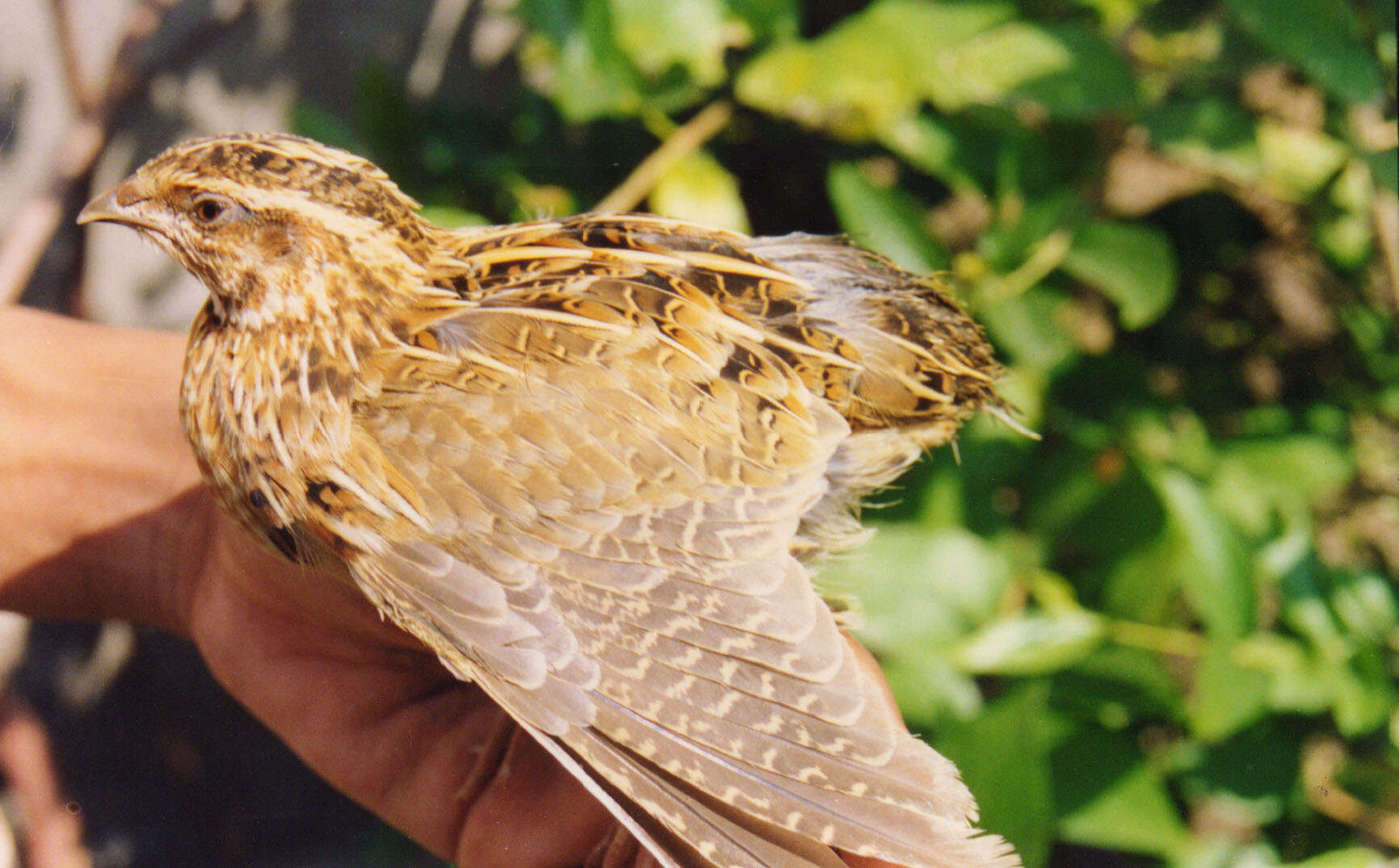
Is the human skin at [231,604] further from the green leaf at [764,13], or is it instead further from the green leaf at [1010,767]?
the green leaf at [764,13]

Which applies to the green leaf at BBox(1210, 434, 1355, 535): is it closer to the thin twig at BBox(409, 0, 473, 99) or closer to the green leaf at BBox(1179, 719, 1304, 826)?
the green leaf at BBox(1179, 719, 1304, 826)

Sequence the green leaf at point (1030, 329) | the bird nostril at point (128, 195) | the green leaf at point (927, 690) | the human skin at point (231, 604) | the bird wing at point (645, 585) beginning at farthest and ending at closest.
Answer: the green leaf at point (1030, 329) < the green leaf at point (927, 690) < the human skin at point (231, 604) < the bird nostril at point (128, 195) < the bird wing at point (645, 585)

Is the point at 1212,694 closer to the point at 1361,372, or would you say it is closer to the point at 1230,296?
the point at 1361,372

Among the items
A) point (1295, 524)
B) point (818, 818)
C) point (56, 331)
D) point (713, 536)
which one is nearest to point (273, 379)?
point (713, 536)

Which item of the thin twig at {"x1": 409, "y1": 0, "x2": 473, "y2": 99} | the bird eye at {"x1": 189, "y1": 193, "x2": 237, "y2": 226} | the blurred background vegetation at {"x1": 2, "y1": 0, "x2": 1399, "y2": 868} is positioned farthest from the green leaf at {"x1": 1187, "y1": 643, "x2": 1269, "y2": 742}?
the thin twig at {"x1": 409, "y1": 0, "x2": 473, "y2": 99}

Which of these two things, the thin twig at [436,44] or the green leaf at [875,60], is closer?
the green leaf at [875,60]

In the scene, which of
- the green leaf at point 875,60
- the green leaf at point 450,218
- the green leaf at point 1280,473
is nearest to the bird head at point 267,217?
the green leaf at point 450,218

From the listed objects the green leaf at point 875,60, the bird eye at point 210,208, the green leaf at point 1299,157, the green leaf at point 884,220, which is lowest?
the bird eye at point 210,208

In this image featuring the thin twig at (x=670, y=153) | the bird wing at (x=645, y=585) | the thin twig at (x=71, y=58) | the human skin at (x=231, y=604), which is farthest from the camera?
the thin twig at (x=71, y=58)

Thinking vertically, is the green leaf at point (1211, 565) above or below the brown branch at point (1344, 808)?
above
